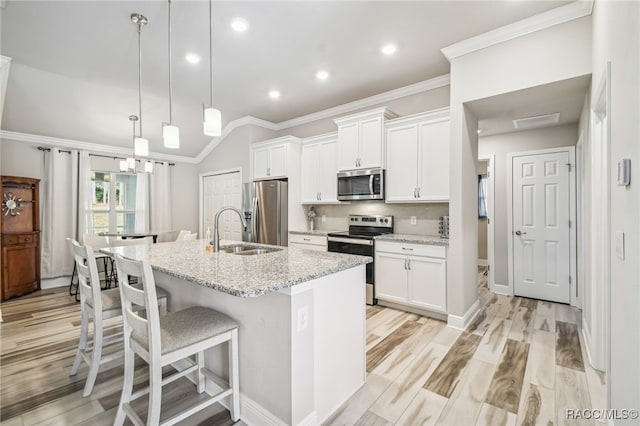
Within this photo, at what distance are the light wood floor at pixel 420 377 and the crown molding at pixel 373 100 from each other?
A: 2884 mm

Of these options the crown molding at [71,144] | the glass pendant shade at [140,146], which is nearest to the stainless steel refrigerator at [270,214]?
the glass pendant shade at [140,146]

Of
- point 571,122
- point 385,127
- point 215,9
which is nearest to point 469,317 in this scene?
point 385,127

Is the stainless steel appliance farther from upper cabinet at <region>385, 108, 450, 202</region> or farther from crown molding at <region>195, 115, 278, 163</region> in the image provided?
crown molding at <region>195, 115, 278, 163</region>

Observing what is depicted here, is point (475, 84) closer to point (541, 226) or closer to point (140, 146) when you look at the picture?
point (541, 226)

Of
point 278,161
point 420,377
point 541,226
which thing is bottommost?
point 420,377

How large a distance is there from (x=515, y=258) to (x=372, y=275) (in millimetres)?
2142

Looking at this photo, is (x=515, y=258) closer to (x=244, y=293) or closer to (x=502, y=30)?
(x=502, y=30)

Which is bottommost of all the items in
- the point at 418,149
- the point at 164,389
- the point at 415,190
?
the point at 164,389

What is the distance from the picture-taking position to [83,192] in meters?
4.99

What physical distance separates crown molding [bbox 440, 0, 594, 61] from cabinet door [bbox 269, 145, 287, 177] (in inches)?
103

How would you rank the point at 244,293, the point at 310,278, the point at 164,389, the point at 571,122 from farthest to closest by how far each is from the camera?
the point at 571,122, the point at 164,389, the point at 310,278, the point at 244,293

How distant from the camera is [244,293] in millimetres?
1232

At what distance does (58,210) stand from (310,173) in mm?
4190

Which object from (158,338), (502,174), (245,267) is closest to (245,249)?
(245,267)
